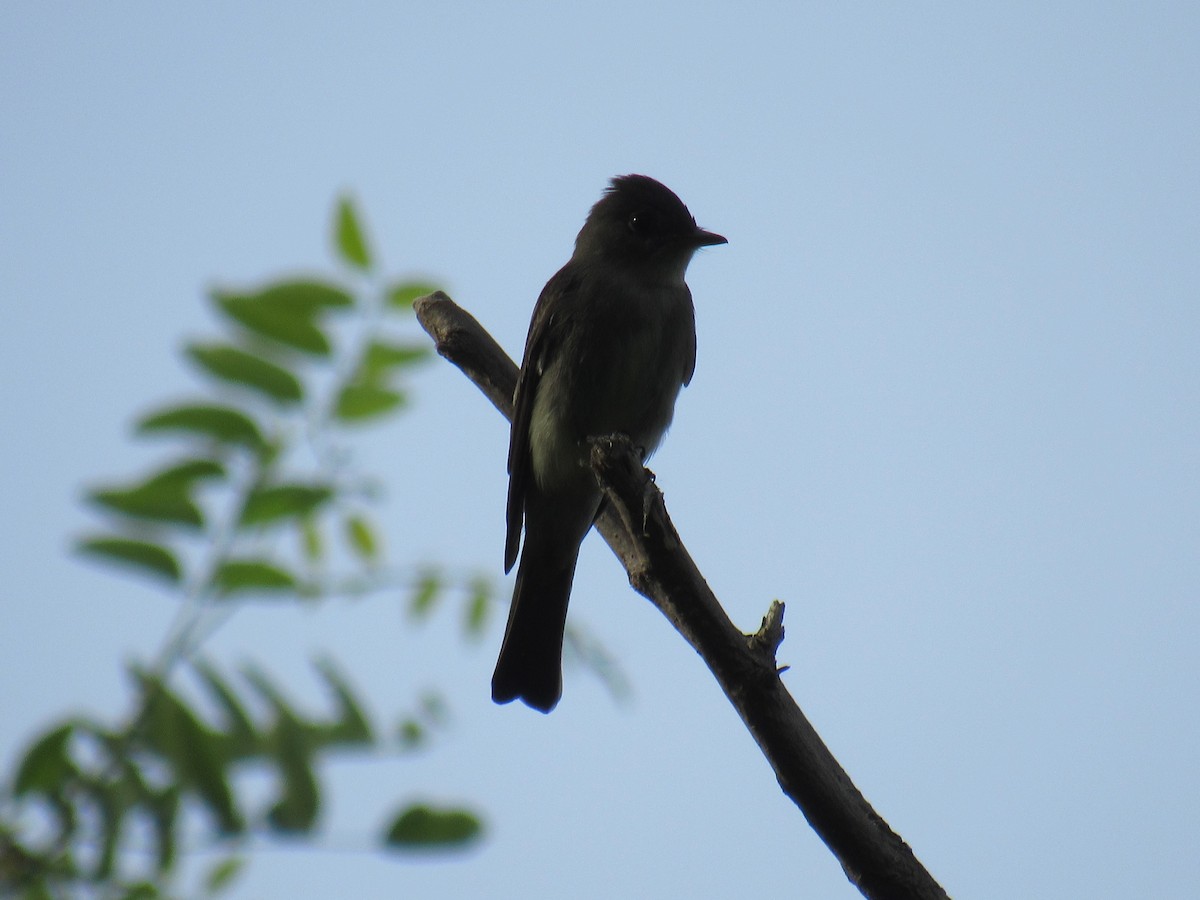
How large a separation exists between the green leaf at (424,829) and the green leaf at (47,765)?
47 cm

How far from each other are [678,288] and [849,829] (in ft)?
12.3

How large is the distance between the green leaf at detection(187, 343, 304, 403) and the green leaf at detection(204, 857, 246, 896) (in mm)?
720

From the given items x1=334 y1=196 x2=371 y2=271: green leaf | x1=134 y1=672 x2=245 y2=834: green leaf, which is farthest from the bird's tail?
x1=134 y1=672 x2=245 y2=834: green leaf

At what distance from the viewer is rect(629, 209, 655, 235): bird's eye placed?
6656 millimetres

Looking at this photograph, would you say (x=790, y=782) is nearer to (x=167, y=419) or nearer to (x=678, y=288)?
(x=167, y=419)

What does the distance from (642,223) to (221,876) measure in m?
5.32

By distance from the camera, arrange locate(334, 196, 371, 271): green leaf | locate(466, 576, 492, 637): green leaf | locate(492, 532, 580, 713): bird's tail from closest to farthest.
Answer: locate(334, 196, 371, 271): green leaf
locate(466, 576, 492, 637): green leaf
locate(492, 532, 580, 713): bird's tail

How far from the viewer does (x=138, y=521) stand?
169 centimetres

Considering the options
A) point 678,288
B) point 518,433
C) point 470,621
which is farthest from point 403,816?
point 678,288

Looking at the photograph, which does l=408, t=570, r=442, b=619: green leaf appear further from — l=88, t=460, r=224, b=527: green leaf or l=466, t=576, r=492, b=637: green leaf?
l=88, t=460, r=224, b=527: green leaf

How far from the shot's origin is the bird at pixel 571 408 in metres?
5.98

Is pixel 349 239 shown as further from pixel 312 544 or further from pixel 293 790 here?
pixel 293 790

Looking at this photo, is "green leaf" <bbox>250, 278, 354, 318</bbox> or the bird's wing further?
the bird's wing

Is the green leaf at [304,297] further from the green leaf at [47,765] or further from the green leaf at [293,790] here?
the green leaf at [47,765]
